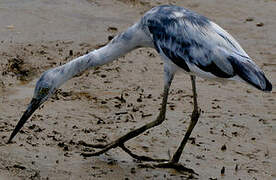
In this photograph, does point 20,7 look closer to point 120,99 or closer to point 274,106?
point 120,99

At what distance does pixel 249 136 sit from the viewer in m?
6.99

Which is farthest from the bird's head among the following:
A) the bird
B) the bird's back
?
the bird's back

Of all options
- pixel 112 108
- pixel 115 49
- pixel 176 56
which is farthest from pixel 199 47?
pixel 112 108

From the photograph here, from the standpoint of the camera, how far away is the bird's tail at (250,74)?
227 inches

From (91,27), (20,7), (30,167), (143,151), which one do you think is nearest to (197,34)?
(143,151)

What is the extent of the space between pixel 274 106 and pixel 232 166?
1649 millimetres

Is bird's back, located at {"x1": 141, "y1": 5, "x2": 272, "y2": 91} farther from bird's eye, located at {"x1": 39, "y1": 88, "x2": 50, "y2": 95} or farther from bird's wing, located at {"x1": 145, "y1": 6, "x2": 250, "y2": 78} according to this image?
bird's eye, located at {"x1": 39, "y1": 88, "x2": 50, "y2": 95}

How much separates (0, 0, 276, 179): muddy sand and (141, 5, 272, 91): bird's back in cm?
92

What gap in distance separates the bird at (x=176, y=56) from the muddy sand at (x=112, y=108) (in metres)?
0.24

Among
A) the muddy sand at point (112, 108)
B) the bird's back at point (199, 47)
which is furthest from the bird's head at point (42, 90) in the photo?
the bird's back at point (199, 47)

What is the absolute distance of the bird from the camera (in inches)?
232

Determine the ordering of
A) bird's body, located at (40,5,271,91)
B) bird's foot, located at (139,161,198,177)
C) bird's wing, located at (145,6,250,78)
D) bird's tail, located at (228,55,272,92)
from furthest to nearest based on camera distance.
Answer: bird's foot, located at (139,161,198,177), bird's wing, located at (145,6,250,78), bird's body, located at (40,5,271,91), bird's tail, located at (228,55,272,92)

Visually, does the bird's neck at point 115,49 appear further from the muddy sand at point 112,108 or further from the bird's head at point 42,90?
the muddy sand at point 112,108

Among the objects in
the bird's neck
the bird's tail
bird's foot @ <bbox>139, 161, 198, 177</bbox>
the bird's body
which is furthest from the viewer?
the bird's neck
